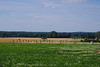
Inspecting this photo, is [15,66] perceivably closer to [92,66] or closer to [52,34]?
[92,66]

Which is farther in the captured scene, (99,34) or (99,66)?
(99,34)

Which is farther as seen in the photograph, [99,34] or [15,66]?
[99,34]

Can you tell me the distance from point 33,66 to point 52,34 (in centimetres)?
12699

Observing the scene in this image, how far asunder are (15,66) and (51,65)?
3537mm

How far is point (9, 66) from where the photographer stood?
18828 mm

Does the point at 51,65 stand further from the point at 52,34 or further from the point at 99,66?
the point at 52,34

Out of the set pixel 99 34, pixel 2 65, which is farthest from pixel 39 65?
pixel 99 34

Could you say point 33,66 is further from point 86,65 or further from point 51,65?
point 86,65

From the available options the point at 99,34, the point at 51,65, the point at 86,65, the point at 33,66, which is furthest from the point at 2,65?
the point at 99,34

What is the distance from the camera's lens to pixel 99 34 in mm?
122938

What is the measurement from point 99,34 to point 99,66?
10671 centimetres

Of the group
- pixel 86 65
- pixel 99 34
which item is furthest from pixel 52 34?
pixel 86 65

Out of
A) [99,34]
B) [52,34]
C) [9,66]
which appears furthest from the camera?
[52,34]

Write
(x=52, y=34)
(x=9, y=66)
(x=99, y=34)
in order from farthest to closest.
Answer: (x=52, y=34) < (x=99, y=34) < (x=9, y=66)
